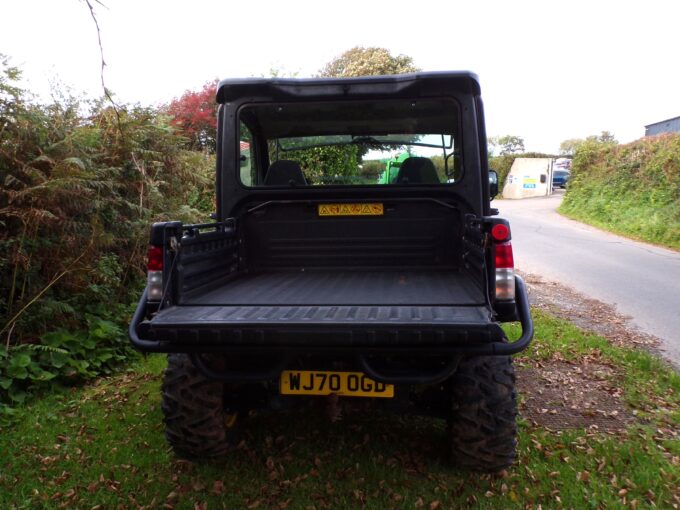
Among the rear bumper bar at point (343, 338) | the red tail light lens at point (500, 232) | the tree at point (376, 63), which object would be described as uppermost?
the tree at point (376, 63)

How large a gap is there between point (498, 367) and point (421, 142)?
7.00 feet

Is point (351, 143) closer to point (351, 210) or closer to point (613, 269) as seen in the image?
point (351, 210)

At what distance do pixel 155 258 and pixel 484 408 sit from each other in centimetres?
193

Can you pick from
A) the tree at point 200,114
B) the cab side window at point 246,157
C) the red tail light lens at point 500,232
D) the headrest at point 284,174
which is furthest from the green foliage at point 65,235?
the tree at point 200,114

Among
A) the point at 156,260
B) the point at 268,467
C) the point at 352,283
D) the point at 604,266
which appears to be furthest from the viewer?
the point at 604,266

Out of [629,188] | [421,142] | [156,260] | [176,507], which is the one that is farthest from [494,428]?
[629,188]

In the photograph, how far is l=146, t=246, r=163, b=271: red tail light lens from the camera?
2980mm

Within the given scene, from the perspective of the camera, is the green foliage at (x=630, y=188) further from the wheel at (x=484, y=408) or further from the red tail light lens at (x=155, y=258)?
the red tail light lens at (x=155, y=258)

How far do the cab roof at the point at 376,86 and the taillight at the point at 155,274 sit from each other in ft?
5.75

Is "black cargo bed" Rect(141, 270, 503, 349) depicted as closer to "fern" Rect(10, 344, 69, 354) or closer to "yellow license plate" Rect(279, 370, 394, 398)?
"yellow license plate" Rect(279, 370, 394, 398)

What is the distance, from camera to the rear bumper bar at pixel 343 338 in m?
2.60

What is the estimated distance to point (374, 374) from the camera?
9.13ft

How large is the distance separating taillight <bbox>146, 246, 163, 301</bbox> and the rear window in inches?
66.3

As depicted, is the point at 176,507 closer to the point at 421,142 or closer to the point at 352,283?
the point at 352,283
